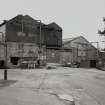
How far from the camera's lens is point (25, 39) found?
1537 inches

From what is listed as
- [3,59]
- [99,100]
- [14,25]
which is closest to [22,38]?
[14,25]

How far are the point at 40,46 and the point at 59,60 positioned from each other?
9.84 m

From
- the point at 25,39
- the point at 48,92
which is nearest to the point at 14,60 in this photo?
the point at 25,39

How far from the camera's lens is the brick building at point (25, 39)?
32922 millimetres

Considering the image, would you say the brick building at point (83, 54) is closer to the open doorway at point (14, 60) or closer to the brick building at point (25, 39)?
the brick building at point (25, 39)

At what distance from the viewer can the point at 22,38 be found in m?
39.0

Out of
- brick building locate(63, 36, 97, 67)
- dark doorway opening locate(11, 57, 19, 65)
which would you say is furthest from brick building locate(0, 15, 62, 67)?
brick building locate(63, 36, 97, 67)

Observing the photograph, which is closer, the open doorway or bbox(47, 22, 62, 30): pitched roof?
the open doorway

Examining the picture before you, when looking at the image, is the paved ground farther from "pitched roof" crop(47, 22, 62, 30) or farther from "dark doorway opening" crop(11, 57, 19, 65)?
"pitched roof" crop(47, 22, 62, 30)

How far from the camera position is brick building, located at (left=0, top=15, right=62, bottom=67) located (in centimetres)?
3292

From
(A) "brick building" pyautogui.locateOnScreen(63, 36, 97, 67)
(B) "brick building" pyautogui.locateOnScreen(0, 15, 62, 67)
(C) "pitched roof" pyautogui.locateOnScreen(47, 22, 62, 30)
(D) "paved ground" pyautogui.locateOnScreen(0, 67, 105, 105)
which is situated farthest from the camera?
(C) "pitched roof" pyautogui.locateOnScreen(47, 22, 62, 30)

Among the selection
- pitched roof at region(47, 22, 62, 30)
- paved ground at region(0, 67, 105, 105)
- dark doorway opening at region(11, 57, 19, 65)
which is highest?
pitched roof at region(47, 22, 62, 30)

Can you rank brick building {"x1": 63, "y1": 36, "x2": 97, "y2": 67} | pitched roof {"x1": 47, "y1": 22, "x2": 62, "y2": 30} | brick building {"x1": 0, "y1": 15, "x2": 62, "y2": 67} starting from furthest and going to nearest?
pitched roof {"x1": 47, "y1": 22, "x2": 62, "y2": 30} < brick building {"x1": 63, "y1": 36, "x2": 97, "y2": 67} < brick building {"x1": 0, "y1": 15, "x2": 62, "y2": 67}

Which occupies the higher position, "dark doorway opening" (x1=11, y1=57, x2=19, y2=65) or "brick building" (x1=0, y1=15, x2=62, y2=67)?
"brick building" (x1=0, y1=15, x2=62, y2=67)
